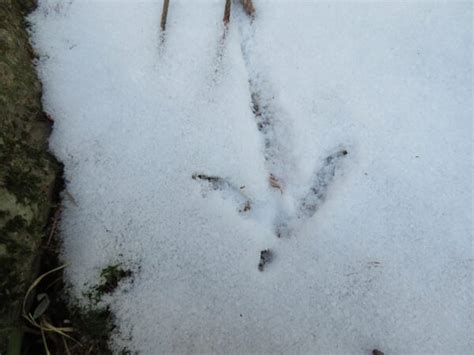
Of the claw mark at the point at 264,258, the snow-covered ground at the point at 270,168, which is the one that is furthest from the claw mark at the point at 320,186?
the claw mark at the point at 264,258

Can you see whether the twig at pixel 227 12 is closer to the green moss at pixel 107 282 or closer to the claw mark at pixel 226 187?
the claw mark at pixel 226 187

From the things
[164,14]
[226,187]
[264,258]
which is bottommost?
[264,258]

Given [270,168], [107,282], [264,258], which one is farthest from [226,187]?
[107,282]

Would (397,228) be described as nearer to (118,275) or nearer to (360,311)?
(360,311)

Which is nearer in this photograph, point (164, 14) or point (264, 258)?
point (264, 258)

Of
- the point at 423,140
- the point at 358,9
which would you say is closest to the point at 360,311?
the point at 423,140

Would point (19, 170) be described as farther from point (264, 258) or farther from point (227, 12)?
point (227, 12)
